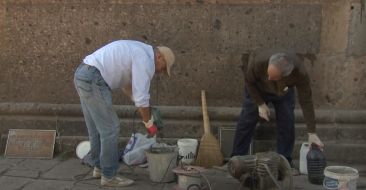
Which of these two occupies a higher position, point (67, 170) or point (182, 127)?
point (182, 127)

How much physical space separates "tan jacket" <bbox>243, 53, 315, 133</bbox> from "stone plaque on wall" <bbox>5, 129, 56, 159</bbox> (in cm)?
233

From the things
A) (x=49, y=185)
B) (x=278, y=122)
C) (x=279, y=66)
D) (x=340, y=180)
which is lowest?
(x=49, y=185)

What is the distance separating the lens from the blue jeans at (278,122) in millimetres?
5539

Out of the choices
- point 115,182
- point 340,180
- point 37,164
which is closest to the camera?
point 340,180

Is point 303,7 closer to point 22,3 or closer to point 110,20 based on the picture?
point 110,20

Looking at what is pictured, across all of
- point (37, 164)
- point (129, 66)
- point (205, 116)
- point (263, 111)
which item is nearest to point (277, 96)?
point (263, 111)

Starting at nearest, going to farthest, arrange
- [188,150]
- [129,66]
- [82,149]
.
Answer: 1. [129,66]
2. [188,150]
3. [82,149]

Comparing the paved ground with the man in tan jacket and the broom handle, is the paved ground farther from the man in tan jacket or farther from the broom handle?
the broom handle

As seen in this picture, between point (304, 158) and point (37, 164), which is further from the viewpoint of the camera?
point (37, 164)

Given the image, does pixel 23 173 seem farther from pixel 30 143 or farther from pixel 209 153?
pixel 209 153

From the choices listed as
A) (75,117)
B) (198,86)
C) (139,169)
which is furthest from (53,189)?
(198,86)

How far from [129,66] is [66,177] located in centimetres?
137

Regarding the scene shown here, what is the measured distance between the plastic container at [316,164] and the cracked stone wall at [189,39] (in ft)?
3.33

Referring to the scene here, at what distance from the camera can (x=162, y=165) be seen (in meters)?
5.24
